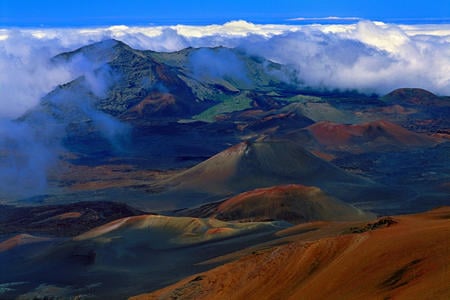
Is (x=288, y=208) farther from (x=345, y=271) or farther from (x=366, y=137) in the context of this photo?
(x=366, y=137)

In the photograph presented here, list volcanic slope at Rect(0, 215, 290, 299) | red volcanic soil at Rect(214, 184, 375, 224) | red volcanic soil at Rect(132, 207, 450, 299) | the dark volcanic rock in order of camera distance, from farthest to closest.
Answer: the dark volcanic rock
red volcanic soil at Rect(214, 184, 375, 224)
volcanic slope at Rect(0, 215, 290, 299)
red volcanic soil at Rect(132, 207, 450, 299)

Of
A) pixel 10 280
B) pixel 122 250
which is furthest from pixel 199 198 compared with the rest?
pixel 10 280

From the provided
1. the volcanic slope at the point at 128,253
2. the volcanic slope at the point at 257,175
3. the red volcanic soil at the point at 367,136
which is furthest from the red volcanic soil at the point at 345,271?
the red volcanic soil at the point at 367,136

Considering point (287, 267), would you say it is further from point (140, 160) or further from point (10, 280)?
point (140, 160)

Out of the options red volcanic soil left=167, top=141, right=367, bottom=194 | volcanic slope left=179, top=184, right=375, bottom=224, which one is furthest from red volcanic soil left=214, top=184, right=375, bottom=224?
red volcanic soil left=167, top=141, right=367, bottom=194

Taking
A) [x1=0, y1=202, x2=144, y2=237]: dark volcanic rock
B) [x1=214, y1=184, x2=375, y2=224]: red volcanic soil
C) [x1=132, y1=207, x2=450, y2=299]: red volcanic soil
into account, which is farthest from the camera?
[x1=0, y1=202, x2=144, y2=237]: dark volcanic rock

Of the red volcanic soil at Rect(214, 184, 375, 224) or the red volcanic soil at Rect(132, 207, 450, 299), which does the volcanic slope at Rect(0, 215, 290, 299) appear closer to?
the red volcanic soil at Rect(132, 207, 450, 299)

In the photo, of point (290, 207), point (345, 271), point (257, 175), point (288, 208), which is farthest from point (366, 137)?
point (345, 271)
